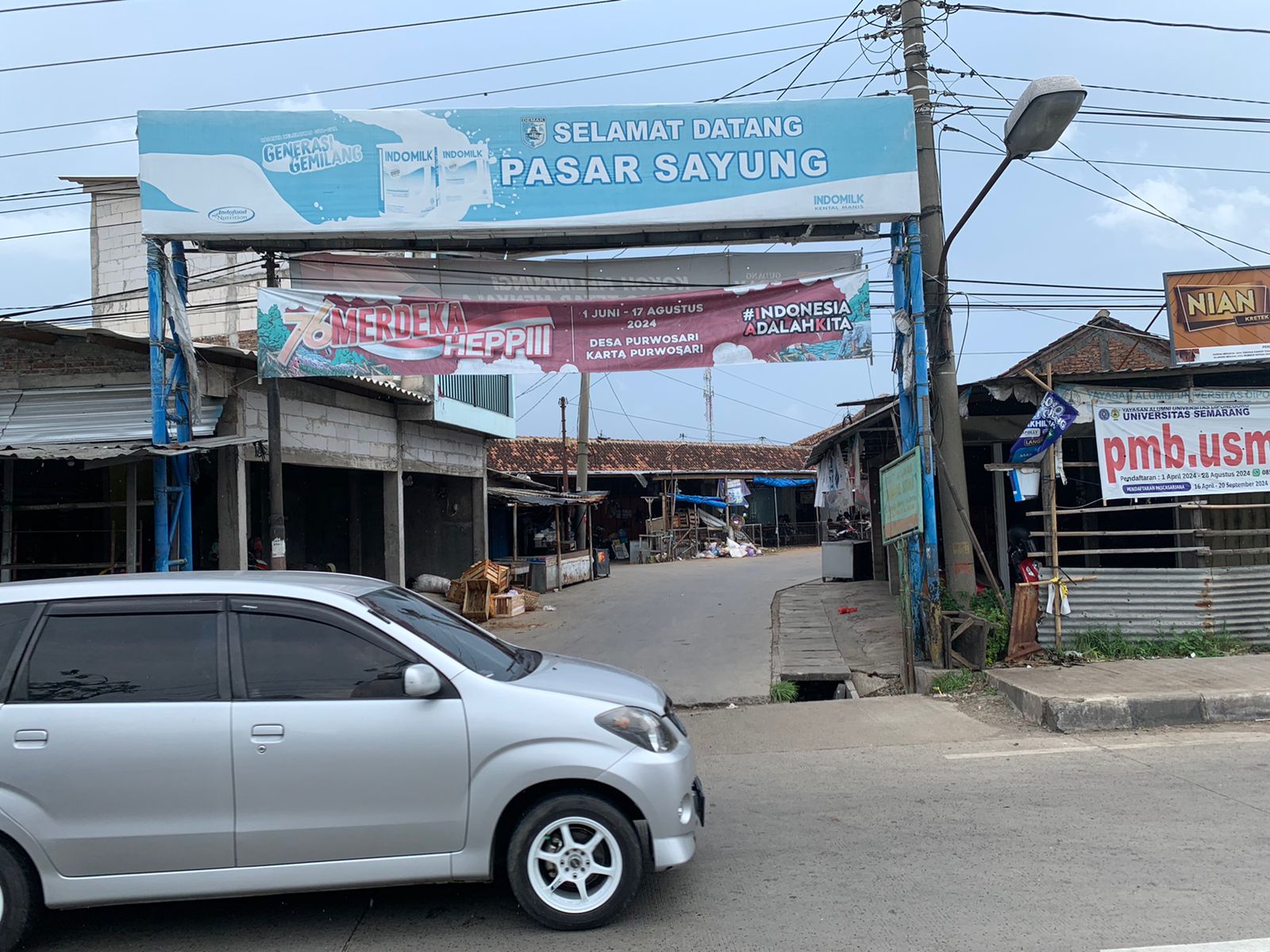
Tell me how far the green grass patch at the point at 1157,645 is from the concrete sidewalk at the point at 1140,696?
569mm

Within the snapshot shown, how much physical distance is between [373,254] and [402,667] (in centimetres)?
698

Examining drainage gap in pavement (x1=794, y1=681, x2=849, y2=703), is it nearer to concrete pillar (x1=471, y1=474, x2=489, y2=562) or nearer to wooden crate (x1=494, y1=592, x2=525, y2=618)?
wooden crate (x1=494, y1=592, x2=525, y2=618)

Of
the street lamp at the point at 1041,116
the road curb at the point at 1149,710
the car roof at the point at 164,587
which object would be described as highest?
the street lamp at the point at 1041,116

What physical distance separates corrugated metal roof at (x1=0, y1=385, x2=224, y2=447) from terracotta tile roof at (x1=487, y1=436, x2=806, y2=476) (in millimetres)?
22087

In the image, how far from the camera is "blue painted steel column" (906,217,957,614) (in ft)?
30.2

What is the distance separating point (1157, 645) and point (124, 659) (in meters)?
9.49

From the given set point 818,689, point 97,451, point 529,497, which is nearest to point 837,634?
point 818,689

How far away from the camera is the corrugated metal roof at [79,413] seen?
1064 cm

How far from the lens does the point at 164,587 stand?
4.19 meters

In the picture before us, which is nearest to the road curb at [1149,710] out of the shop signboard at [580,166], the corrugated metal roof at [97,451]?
the shop signboard at [580,166]

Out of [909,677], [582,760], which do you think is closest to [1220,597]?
[909,677]

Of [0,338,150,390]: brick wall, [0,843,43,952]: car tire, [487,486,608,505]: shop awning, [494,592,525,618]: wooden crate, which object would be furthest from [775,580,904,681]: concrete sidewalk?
[0,338,150,390]: brick wall

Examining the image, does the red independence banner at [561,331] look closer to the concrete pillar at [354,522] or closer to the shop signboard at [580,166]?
the shop signboard at [580,166]

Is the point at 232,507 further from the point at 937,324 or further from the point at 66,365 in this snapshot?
the point at 937,324
